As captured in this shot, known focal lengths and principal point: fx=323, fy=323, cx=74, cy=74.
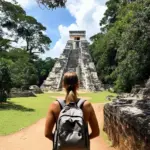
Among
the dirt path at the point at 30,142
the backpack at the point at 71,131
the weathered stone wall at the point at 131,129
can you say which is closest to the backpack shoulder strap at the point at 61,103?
the backpack at the point at 71,131

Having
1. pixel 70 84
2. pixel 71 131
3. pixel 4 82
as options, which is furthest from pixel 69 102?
pixel 4 82

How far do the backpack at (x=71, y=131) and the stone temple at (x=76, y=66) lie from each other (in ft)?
115

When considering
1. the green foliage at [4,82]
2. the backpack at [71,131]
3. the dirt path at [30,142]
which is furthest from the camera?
the green foliage at [4,82]

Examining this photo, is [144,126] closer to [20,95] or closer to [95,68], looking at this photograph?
[20,95]

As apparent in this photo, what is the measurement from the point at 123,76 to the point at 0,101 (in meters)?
8.77

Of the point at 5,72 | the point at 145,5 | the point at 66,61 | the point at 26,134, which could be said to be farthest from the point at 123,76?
the point at 66,61

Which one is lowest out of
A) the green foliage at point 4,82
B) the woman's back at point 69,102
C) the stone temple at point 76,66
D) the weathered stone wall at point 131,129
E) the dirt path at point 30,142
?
the dirt path at point 30,142

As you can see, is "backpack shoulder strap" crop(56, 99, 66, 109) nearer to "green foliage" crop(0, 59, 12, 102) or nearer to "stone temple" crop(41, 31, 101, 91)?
"green foliage" crop(0, 59, 12, 102)

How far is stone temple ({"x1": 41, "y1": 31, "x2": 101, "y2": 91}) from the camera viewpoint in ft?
132

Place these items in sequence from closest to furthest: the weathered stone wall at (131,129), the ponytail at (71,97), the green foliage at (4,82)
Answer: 1. the ponytail at (71,97)
2. the weathered stone wall at (131,129)
3. the green foliage at (4,82)

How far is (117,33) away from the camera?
28.4 meters

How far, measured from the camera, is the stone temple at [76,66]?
1580 inches

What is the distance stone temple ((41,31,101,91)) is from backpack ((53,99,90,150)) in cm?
3495

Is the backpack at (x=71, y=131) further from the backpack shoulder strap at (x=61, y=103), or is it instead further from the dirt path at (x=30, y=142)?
the dirt path at (x=30, y=142)
